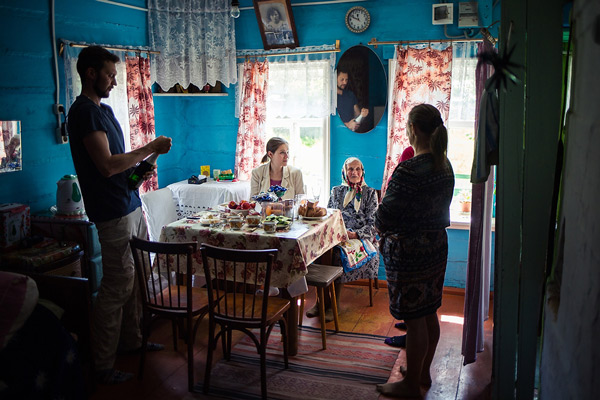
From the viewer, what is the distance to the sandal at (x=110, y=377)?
2908mm

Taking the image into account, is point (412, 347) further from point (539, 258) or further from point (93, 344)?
point (93, 344)

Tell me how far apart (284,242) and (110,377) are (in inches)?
46.3

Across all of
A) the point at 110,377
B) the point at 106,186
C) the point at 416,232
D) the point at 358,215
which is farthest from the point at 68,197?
the point at 416,232

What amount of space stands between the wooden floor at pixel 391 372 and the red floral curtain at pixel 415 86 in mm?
1236

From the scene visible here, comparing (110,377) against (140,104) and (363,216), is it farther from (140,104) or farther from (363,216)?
(140,104)

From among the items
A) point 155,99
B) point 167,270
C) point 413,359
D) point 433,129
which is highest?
point 155,99

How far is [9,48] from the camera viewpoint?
3.46 m

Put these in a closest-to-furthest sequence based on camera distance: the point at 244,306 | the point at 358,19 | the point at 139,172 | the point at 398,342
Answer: the point at 244,306, the point at 139,172, the point at 398,342, the point at 358,19

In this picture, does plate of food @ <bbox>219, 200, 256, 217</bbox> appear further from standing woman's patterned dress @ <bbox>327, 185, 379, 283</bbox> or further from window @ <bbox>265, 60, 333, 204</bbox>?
window @ <bbox>265, 60, 333, 204</bbox>

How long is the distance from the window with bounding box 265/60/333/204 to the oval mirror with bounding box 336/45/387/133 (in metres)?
0.13

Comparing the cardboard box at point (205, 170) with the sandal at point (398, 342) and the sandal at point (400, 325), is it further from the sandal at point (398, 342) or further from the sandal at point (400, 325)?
the sandal at point (398, 342)

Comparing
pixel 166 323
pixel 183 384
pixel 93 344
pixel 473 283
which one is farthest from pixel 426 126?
pixel 166 323

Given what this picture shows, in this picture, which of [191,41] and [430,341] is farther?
[191,41]

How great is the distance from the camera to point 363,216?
13.1 feet
